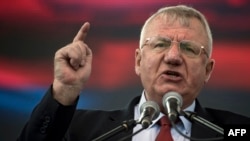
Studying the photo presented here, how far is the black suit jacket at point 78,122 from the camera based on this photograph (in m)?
1.88

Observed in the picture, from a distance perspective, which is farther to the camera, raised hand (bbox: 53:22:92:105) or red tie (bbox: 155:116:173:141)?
red tie (bbox: 155:116:173:141)

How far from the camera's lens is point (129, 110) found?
2336 millimetres

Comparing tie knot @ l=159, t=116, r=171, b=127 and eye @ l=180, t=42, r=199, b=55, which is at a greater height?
eye @ l=180, t=42, r=199, b=55

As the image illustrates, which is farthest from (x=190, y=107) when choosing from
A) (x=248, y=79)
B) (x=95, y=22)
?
(x=95, y=22)

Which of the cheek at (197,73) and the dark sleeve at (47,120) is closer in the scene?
the dark sleeve at (47,120)

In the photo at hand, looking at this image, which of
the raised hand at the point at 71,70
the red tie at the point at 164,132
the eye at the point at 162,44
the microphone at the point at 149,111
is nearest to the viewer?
the microphone at the point at 149,111

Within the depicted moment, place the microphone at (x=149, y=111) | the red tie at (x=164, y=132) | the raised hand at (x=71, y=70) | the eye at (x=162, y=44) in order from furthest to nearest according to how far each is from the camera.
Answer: the eye at (x=162, y=44), the red tie at (x=164, y=132), the raised hand at (x=71, y=70), the microphone at (x=149, y=111)

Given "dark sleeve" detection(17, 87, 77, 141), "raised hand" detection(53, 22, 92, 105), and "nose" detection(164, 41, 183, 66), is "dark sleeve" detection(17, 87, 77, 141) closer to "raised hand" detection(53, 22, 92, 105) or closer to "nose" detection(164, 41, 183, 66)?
"raised hand" detection(53, 22, 92, 105)

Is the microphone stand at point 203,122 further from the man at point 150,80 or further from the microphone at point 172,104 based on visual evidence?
the man at point 150,80

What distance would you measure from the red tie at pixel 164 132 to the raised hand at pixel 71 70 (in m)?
0.46

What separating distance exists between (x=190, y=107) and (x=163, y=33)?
42 cm

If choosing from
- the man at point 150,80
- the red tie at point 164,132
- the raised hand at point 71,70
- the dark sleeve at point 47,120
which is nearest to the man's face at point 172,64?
the man at point 150,80

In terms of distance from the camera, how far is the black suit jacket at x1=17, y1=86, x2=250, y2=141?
1884mm

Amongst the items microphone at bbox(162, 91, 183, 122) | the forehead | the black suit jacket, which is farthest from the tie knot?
microphone at bbox(162, 91, 183, 122)
